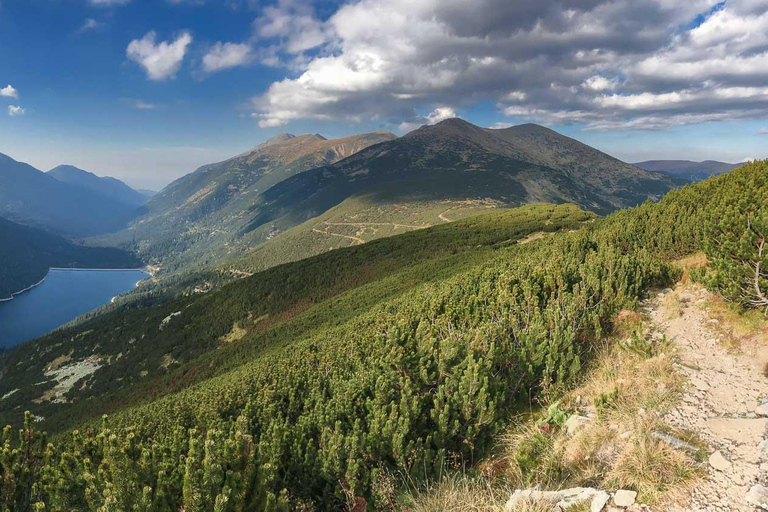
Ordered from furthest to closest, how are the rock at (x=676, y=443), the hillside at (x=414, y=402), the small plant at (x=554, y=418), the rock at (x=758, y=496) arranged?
the small plant at (x=554, y=418) < the rock at (x=676, y=443) < the hillside at (x=414, y=402) < the rock at (x=758, y=496)

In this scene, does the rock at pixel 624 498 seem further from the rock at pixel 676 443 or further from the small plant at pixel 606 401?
the small plant at pixel 606 401

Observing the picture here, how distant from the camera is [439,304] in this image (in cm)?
1819

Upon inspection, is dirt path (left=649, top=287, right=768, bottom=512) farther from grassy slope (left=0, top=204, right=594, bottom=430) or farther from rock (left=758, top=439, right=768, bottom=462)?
grassy slope (left=0, top=204, right=594, bottom=430)

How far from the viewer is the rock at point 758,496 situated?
423cm

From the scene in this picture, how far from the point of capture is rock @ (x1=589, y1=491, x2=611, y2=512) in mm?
4641

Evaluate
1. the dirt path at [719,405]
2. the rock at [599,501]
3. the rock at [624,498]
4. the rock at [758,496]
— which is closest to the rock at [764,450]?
the dirt path at [719,405]

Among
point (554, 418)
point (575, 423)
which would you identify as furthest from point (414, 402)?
point (575, 423)

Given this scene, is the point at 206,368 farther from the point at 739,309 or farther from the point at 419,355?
the point at 739,309

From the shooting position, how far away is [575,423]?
706cm

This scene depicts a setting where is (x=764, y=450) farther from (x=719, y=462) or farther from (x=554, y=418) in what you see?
(x=554, y=418)

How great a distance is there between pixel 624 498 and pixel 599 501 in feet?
1.08

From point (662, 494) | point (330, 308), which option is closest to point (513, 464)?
point (662, 494)

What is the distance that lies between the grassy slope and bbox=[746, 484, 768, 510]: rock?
207 ft

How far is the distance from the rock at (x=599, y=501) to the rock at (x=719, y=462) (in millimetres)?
1578
